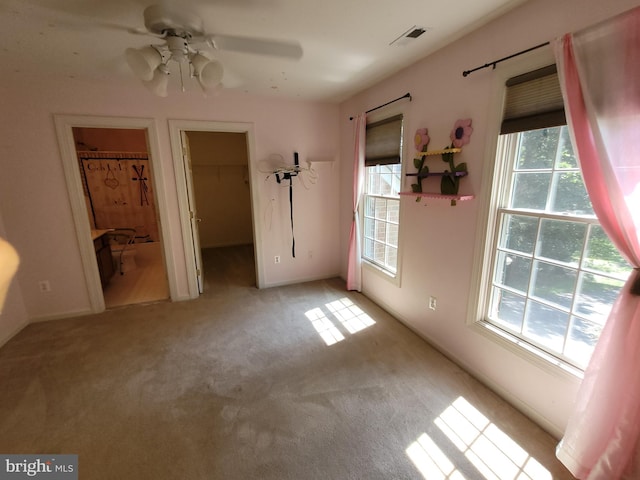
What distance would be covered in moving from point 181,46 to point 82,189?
2117 millimetres

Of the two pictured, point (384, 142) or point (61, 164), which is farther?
point (384, 142)

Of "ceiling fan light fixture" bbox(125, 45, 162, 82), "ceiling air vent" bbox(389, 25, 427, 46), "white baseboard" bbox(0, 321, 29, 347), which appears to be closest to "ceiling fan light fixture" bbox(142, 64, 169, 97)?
"ceiling fan light fixture" bbox(125, 45, 162, 82)

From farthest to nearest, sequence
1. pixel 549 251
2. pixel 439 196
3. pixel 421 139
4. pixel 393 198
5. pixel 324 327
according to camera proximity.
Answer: pixel 393 198 → pixel 324 327 → pixel 421 139 → pixel 439 196 → pixel 549 251

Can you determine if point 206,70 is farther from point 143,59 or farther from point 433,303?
point 433,303

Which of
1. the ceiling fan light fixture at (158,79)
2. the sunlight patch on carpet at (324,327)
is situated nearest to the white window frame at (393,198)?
the sunlight patch on carpet at (324,327)

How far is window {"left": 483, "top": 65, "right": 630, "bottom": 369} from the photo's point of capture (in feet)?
4.85

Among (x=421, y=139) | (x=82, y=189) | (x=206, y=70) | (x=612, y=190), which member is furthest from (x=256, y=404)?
(x=82, y=189)

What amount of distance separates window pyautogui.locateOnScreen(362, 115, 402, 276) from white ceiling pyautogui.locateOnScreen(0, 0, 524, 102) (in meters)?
0.57

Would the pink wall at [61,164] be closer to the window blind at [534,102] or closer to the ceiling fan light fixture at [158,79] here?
the ceiling fan light fixture at [158,79]

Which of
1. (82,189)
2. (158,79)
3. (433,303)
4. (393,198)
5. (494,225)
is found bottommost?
(433,303)

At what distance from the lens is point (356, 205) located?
342 centimetres

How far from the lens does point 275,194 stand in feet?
12.0

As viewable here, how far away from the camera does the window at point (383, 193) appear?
9.19 feet

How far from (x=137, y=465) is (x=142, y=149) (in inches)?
239
